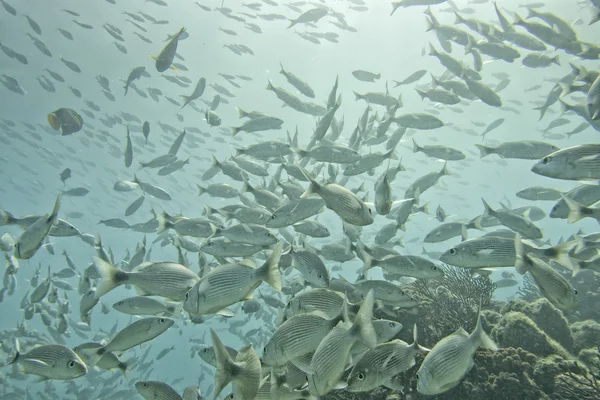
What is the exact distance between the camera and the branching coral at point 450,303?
4.51 meters

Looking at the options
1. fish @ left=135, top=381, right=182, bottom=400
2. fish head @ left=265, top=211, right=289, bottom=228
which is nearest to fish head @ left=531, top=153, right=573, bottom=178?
A: fish head @ left=265, top=211, right=289, bottom=228

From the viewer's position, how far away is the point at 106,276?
2535 mm

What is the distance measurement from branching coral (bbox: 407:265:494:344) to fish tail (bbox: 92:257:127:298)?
3.92 m

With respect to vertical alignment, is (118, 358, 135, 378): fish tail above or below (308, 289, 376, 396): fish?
below

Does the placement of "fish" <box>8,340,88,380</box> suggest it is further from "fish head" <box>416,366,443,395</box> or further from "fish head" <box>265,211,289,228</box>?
"fish head" <box>416,366,443,395</box>

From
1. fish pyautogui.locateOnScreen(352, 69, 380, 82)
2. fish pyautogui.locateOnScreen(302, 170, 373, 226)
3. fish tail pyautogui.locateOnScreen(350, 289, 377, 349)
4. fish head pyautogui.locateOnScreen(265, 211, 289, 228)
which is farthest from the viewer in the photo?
fish pyautogui.locateOnScreen(352, 69, 380, 82)

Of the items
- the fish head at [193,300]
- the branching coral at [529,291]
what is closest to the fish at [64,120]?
the fish head at [193,300]

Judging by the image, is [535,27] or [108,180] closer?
[535,27]

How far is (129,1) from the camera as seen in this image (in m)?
17.8

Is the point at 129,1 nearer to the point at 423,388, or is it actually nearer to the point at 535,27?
the point at 535,27

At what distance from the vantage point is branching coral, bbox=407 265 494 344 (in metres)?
4.51

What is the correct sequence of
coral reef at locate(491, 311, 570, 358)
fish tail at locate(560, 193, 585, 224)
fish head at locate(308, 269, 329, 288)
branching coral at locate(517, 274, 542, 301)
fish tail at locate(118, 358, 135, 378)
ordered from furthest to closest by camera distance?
branching coral at locate(517, 274, 542, 301) < coral reef at locate(491, 311, 570, 358) < fish tail at locate(118, 358, 135, 378) < fish head at locate(308, 269, 329, 288) < fish tail at locate(560, 193, 585, 224)

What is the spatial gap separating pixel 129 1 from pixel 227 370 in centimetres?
2253

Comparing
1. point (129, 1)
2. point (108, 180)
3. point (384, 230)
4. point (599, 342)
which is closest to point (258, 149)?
point (384, 230)
